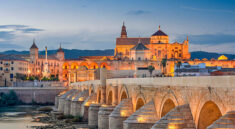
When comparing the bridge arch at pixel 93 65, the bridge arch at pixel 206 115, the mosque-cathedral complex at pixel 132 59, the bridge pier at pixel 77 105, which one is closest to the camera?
the bridge arch at pixel 206 115

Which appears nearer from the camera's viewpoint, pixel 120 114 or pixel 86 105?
pixel 120 114

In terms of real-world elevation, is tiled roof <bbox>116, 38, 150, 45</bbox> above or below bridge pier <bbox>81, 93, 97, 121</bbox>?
above

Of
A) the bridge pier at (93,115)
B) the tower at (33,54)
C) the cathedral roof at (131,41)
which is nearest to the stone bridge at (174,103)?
the bridge pier at (93,115)

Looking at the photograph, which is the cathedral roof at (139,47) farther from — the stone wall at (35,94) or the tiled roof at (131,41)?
the stone wall at (35,94)

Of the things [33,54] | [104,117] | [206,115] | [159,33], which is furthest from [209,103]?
[33,54]

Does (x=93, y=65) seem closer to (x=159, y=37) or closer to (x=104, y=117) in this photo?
(x=159, y=37)

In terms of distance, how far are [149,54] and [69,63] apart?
108 ft

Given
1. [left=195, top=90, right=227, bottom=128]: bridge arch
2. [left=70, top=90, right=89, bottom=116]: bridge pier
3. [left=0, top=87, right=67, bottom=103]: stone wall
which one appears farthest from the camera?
[left=0, top=87, right=67, bottom=103]: stone wall

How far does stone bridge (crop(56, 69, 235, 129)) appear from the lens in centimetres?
1644

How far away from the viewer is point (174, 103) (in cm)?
2302

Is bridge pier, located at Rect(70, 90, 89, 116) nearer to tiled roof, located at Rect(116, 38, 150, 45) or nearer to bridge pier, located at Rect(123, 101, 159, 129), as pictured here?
bridge pier, located at Rect(123, 101, 159, 129)

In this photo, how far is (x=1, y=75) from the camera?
391 ft

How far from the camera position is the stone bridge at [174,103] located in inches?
647

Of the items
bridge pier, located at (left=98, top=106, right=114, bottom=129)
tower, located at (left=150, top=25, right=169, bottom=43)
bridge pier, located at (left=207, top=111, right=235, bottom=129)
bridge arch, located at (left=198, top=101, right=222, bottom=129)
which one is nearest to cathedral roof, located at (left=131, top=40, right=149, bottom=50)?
tower, located at (left=150, top=25, right=169, bottom=43)
